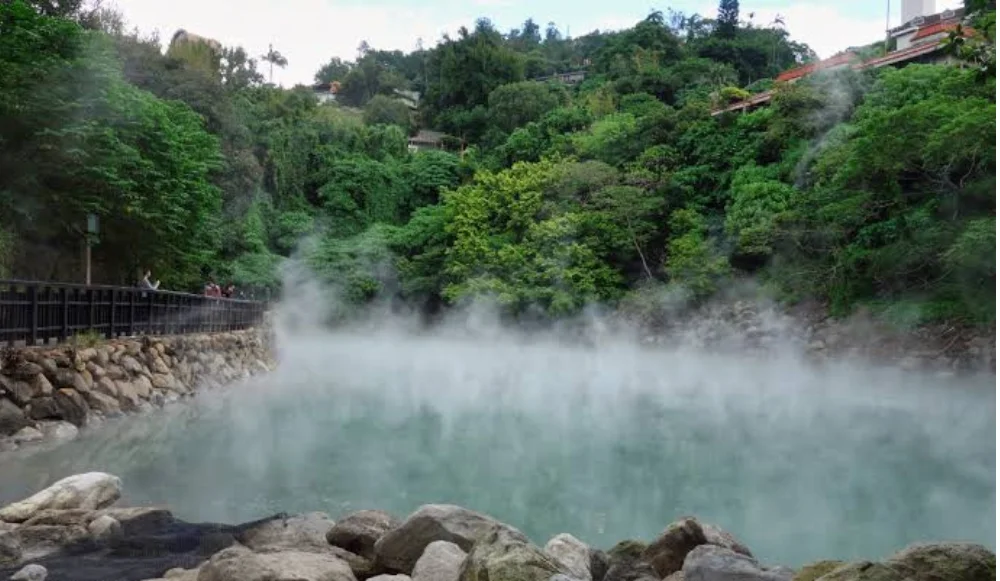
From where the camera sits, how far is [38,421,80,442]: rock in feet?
22.9

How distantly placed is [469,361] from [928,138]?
9.78 m

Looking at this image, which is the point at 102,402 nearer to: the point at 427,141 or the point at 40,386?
the point at 40,386

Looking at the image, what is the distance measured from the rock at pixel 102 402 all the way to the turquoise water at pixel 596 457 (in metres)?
0.27

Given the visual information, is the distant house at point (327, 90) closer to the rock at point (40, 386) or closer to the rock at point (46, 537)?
the rock at point (40, 386)

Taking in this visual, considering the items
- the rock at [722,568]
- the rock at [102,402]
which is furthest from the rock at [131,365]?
the rock at [722,568]

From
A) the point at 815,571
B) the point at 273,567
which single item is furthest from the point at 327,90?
the point at 815,571

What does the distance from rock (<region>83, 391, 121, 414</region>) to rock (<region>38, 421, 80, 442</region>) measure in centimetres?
63

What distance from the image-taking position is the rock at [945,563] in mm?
2510

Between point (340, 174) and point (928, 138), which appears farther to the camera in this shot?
point (340, 174)

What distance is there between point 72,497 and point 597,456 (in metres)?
4.15

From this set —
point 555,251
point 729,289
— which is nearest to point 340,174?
point 555,251

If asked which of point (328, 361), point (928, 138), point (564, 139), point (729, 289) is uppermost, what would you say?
point (564, 139)

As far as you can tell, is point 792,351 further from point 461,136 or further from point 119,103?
point 461,136

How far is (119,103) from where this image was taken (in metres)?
11.6
